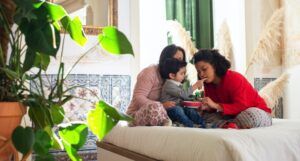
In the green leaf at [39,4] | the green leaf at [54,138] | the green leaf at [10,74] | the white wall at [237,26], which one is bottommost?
the green leaf at [54,138]

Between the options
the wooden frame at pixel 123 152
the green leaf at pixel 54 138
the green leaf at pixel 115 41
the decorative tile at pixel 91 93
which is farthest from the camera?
the decorative tile at pixel 91 93

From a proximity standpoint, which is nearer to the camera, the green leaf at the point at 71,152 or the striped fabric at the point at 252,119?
the green leaf at the point at 71,152

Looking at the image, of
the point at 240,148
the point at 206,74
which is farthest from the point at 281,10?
the point at 240,148

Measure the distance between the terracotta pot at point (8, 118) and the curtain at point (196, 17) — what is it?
276cm

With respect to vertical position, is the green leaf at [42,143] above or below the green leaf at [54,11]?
below

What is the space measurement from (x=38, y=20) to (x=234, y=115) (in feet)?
5.14

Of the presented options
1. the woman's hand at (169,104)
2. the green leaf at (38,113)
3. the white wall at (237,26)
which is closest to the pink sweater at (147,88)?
the woman's hand at (169,104)

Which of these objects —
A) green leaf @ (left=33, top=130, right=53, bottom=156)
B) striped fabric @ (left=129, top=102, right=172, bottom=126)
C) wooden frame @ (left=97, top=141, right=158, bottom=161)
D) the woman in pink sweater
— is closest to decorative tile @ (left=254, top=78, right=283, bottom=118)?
the woman in pink sweater

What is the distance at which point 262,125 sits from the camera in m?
1.93

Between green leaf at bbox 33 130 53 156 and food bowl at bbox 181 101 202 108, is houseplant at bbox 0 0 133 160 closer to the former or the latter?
green leaf at bbox 33 130 53 156

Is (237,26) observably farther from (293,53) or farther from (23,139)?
(23,139)

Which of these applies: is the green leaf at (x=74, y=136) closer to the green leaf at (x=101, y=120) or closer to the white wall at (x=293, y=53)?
the green leaf at (x=101, y=120)

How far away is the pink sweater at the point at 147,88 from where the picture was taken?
240 centimetres

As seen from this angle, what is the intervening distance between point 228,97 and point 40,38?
1654 millimetres
